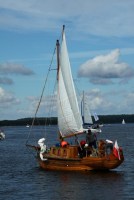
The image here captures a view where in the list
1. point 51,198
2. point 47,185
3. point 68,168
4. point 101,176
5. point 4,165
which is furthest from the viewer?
point 4,165

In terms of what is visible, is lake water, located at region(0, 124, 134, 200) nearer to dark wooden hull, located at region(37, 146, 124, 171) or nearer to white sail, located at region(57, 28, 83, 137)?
dark wooden hull, located at region(37, 146, 124, 171)

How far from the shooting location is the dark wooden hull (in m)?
42.4

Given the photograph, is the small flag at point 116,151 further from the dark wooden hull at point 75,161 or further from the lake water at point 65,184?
the lake water at point 65,184

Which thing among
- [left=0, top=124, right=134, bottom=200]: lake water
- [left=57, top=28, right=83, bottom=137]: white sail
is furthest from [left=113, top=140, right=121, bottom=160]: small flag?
A: [left=57, top=28, right=83, bottom=137]: white sail

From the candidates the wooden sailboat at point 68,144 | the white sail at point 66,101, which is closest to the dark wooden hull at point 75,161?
the wooden sailboat at point 68,144

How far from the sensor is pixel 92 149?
4366cm

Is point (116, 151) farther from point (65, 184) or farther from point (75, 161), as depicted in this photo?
point (65, 184)

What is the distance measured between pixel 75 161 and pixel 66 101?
575 cm

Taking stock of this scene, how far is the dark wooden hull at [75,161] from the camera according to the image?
42.4 m

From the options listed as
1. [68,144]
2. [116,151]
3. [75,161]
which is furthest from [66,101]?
[116,151]

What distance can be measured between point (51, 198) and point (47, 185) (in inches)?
211

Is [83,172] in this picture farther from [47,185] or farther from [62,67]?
[62,67]

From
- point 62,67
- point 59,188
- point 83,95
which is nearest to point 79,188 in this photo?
point 59,188

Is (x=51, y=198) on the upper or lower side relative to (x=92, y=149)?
lower
